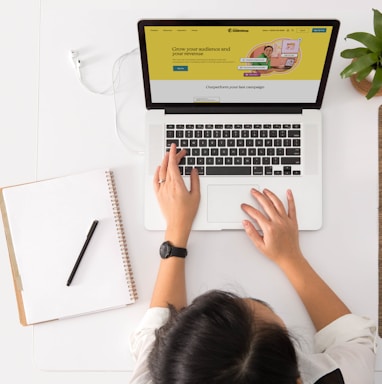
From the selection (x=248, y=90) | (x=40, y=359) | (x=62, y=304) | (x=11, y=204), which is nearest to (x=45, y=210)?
(x=11, y=204)

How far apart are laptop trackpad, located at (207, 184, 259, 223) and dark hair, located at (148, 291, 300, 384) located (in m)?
0.24

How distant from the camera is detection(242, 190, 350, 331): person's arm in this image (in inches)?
36.2

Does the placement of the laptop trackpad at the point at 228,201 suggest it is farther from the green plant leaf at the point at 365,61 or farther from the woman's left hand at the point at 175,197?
the green plant leaf at the point at 365,61

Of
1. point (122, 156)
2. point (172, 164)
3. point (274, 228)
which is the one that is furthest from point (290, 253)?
point (122, 156)

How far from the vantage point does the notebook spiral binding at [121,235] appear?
3.15ft

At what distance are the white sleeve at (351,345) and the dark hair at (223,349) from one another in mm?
189

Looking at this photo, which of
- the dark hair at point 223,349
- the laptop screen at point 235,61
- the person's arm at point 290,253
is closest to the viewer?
the dark hair at point 223,349

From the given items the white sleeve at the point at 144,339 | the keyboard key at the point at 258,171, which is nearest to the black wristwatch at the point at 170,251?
the white sleeve at the point at 144,339

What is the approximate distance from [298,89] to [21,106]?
1.85 feet

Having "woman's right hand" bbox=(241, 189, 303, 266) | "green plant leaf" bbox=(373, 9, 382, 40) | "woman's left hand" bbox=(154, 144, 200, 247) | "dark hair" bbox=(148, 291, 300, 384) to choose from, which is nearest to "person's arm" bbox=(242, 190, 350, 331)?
"woman's right hand" bbox=(241, 189, 303, 266)

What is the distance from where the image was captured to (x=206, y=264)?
3.17 ft

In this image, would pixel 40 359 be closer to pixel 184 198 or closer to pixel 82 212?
A: pixel 82 212

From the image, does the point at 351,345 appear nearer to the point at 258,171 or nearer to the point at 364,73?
the point at 258,171

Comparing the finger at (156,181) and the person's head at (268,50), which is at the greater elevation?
the person's head at (268,50)
